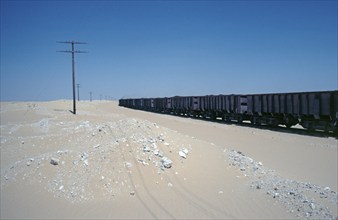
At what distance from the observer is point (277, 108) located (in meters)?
21.7

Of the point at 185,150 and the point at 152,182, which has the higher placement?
the point at 185,150

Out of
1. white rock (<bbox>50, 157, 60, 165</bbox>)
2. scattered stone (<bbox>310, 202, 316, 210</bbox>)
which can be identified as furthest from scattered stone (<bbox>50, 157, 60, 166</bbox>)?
scattered stone (<bbox>310, 202, 316, 210</bbox>)

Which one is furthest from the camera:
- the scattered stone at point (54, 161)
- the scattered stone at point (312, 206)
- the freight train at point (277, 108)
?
the freight train at point (277, 108)

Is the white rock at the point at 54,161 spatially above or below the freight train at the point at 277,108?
below

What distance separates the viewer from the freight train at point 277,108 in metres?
17.8

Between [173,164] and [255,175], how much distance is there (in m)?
2.47

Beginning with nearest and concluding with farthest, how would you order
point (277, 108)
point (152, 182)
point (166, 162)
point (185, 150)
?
point (152, 182) < point (166, 162) < point (185, 150) < point (277, 108)

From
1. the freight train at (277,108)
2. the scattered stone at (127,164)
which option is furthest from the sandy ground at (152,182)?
the freight train at (277,108)

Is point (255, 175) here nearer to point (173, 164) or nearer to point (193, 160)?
point (193, 160)

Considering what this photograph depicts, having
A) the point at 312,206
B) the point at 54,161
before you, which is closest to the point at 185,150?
the point at 54,161

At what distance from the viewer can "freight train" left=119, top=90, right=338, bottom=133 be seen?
1775cm

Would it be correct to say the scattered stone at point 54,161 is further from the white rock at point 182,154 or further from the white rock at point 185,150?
the white rock at point 185,150

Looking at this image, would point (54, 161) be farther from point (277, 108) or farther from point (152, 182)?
point (277, 108)

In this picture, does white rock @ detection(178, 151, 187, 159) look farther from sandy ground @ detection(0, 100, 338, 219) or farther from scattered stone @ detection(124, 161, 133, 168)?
scattered stone @ detection(124, 161, 133, 168)
